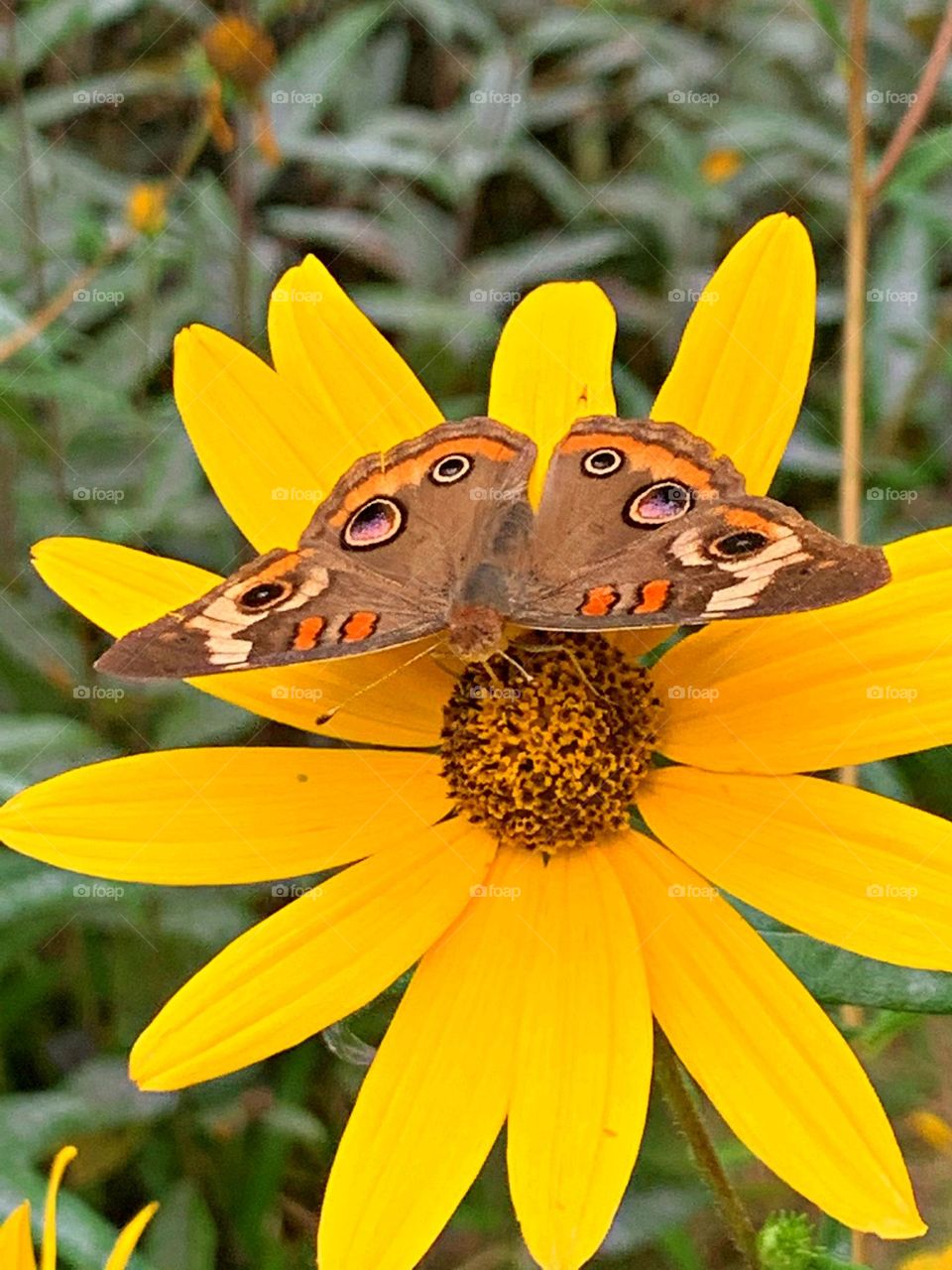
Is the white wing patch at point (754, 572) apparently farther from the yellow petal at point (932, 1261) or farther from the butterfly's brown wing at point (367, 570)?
the yellow petal at point (932, 1261)

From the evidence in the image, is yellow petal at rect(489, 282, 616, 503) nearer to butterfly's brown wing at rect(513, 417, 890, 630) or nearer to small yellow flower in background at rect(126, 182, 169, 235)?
butterfly's brown wing at rect(513, 417, 890, 630)

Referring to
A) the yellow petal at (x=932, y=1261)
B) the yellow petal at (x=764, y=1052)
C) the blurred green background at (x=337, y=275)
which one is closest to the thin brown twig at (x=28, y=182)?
the blurred green background at (x=337, y=275)

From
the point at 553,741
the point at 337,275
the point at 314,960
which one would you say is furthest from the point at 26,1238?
the point at 337,275

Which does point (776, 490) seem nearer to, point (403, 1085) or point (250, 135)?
point (250, 135)

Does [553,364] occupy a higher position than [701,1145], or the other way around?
[553,364]

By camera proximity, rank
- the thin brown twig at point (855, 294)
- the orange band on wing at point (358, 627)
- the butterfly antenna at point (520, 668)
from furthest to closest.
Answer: the thin brown twig at point (855, 294), the butterfly antenna at point (520, 668), the orange band on wing at point (358, 627)

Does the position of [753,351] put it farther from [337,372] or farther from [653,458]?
[337,372]
